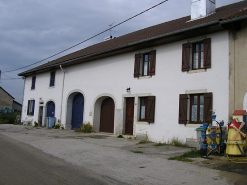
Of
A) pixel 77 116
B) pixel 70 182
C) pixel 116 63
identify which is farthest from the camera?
pixel 77 116

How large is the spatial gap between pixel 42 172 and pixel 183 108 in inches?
293

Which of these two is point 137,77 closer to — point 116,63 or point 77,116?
point 116,63

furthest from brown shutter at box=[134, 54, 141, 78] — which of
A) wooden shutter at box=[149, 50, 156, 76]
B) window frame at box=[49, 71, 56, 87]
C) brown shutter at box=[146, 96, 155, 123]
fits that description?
→ window frame at box=[49, 71, 56, 87]

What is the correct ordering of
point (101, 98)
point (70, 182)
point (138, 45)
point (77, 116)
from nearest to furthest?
point (70, 182), point (138, 45), point (101, 98), point (77, 116)

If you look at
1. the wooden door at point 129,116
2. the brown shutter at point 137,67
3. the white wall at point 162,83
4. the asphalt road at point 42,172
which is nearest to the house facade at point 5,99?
the white wall at point 162,83

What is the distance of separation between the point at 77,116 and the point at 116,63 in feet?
19.6

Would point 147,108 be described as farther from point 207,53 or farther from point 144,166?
point 144,166

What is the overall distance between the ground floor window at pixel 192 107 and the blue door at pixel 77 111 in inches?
356

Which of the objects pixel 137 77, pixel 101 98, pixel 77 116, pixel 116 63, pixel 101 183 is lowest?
pixel 101 183

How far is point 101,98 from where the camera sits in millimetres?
16906

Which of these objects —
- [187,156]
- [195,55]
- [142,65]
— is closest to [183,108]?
[195,55]

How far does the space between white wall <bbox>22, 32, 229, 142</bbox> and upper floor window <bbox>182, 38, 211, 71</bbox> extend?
29cm

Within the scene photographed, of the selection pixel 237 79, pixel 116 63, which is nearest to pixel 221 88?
pixel 237 79

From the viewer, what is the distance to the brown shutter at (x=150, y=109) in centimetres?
1310
